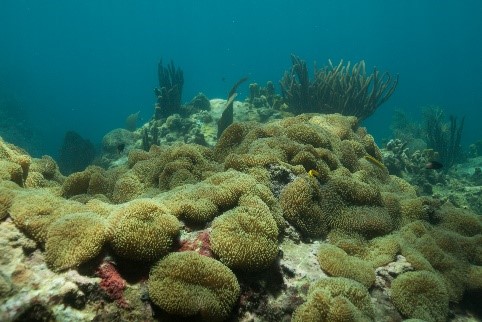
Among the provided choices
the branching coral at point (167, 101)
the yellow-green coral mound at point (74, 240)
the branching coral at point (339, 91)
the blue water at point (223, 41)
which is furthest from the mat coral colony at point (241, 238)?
the blue water at point (223, 41)

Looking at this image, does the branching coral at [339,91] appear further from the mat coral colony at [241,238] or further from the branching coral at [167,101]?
the branching coral at [167,101]

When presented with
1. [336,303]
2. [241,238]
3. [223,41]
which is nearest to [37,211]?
[241,238]

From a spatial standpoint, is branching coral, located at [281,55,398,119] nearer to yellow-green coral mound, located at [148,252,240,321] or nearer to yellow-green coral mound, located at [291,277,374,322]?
yellow-green coral mound, located at [291,277,374,322]

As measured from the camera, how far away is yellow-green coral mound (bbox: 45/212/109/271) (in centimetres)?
272

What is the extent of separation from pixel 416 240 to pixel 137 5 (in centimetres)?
15524

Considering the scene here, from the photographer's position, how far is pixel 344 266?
3.51 metres

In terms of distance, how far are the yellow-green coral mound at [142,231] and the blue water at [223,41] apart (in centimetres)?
9859

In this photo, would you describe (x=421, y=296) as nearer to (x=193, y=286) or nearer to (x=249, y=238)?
(x=249, y=238)

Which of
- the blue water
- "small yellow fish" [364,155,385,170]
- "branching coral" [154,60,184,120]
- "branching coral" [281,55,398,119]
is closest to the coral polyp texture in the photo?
"small yellow fish" [364,155,385,170]

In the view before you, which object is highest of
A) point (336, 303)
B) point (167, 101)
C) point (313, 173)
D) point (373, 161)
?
point (167, 101)

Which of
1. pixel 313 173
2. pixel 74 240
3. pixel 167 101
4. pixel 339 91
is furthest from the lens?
pixel 167 101

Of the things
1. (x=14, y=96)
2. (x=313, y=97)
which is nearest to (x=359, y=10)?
(x=14, y=96)

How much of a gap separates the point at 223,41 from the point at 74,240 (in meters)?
162

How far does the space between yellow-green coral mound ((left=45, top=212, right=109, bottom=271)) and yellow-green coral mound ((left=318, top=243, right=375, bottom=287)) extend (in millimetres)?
2158
